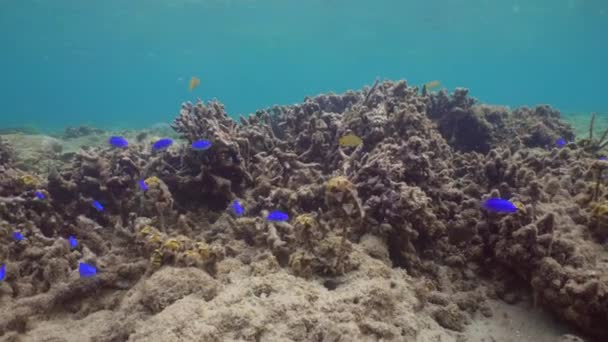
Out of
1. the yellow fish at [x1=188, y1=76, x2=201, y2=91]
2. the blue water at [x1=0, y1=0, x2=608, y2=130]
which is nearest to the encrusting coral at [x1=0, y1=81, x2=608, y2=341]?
the yellow fish at [x1=188, y1=76, x2=201, y2=91]

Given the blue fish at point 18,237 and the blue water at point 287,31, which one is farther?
the blue water at point 287,31

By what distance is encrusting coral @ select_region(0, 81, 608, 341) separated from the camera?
296 cm

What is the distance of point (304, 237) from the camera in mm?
3559

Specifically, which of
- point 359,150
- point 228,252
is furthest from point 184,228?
point 359,150

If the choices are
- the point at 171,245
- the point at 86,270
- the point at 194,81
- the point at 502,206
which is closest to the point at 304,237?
the point at 171,245

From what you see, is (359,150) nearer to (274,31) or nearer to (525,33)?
(274,31)

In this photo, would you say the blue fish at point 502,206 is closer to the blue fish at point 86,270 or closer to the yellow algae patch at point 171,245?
the yellow algae patch at point 171,245

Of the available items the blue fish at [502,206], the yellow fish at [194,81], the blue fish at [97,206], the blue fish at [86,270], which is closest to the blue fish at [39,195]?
the blue fish at [97,206]

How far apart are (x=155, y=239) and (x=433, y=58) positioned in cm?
11302

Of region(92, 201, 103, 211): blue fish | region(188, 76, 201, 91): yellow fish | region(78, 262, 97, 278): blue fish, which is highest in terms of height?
region(188, 76, 201, 91): yellow fish

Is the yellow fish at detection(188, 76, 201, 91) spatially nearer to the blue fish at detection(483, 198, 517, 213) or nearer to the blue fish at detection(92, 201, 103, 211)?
the blue fish at detection(92, 201, 103, 211)

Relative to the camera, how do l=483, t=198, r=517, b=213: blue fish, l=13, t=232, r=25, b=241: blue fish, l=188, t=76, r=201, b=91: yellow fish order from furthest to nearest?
l=188, t=76, r=201, b=91: yellow fish → l=13, t=232, r=25, b=241: blue fish → l=483, t=198, r=517, b=213: blue fish

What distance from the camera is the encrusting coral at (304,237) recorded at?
296 cm

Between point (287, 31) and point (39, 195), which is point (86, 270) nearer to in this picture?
point (39, 195)
